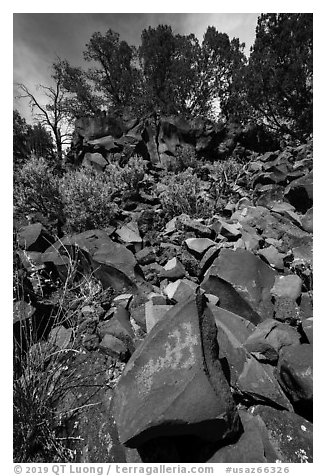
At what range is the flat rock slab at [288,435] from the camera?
5.92 ft

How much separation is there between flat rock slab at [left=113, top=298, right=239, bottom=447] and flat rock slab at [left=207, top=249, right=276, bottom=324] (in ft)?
3.73

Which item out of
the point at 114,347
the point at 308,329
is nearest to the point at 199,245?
the point at 308,329

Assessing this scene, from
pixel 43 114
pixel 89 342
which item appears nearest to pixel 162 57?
pixel 43 114

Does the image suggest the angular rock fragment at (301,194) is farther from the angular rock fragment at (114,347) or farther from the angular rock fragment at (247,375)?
the angular rock fragment at (114,347)

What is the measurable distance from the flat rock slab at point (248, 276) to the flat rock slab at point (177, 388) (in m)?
1.14

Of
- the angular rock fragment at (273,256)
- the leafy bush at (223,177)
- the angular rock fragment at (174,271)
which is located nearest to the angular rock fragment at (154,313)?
the angular rock fragment at (174,271)

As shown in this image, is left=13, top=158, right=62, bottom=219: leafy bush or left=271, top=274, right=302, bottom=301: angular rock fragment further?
left=13, top=158, right=62, bottom=219: leafy bush

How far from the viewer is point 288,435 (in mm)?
1857

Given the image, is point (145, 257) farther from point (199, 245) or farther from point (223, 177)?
point (223, 177)

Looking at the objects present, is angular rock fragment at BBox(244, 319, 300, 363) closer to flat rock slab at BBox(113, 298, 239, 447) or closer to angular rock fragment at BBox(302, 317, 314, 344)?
angular rock fragment at BBox(302, 317, 314, 344)

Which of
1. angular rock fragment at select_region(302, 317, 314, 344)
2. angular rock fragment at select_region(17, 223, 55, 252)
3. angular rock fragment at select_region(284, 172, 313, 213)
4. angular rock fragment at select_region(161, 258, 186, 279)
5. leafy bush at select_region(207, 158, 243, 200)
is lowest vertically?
angular rock fragment at select_region(302, 317, 314, 344)

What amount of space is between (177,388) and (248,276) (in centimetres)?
185

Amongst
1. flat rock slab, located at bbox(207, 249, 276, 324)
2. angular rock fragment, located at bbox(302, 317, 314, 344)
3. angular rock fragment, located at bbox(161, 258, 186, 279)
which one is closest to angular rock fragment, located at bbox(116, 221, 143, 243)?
angular rock fragment, located at bbox(161, 258, 186, 279)

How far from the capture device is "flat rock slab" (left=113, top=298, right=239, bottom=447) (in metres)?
1.67
